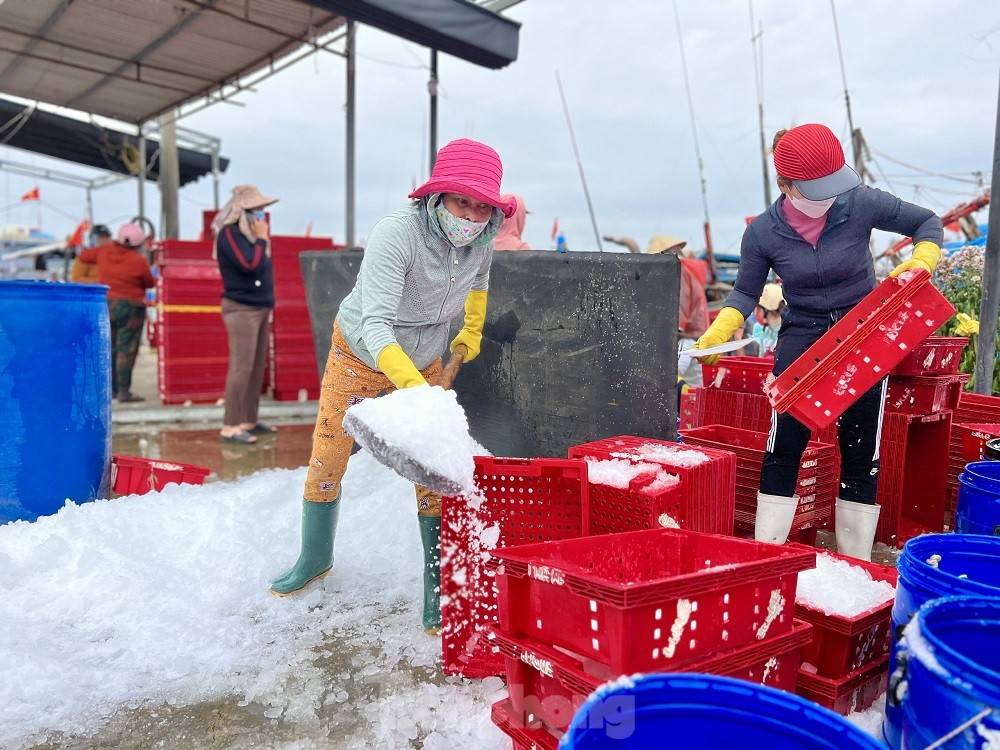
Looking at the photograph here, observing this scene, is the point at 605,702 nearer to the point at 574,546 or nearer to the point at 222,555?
the point at 574,546

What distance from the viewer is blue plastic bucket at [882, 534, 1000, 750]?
1422 mm

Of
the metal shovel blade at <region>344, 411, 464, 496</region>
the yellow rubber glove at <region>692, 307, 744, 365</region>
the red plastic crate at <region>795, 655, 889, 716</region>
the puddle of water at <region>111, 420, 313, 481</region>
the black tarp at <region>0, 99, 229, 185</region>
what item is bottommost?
the puddle of water at <region>111, 420, 313, 481</region>

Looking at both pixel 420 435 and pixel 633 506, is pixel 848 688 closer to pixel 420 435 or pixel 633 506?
pixel 633 506

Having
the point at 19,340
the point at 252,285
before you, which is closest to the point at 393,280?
the point at 19,340

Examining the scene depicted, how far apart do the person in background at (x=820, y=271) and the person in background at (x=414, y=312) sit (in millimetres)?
1078

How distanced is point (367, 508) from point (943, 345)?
296 centimetres

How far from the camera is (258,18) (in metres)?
6.84

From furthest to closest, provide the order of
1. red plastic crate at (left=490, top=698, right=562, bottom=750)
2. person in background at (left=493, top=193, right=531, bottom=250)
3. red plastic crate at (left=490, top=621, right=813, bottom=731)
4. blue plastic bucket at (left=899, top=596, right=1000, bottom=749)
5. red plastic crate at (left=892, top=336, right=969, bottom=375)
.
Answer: person in background at (left=493, top=193, right=531, bottom=250), red plastic crate at (left=892, top=336, right=969, bottom=375), red plastic crate at (left=490, top=698, right=562, bottom=750), red plastic crate at (left=490, top=621, right=813, bottom=731), blue plastic bucket at (left=899, top=596, right=1000, bottom=749)

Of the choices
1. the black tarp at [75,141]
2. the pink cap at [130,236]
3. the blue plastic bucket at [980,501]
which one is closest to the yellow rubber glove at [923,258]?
the blue plastic bucket at [980,501]

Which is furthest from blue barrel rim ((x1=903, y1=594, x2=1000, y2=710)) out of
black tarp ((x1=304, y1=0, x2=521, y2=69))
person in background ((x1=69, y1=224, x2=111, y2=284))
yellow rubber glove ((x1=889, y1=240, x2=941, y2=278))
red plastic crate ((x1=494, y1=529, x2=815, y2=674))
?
person in background ((x1=69, y1=224, x2=111, y2=284))

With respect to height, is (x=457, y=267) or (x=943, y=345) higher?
(x=457, y=267)

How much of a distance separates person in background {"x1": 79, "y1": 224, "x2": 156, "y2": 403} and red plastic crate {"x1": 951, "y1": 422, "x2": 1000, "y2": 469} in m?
7.14

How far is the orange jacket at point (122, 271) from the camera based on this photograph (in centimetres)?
734

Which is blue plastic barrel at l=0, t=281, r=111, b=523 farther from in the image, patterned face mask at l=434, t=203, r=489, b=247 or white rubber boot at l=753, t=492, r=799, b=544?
white rubber boot at l=753, t=492, r=799, b=544
